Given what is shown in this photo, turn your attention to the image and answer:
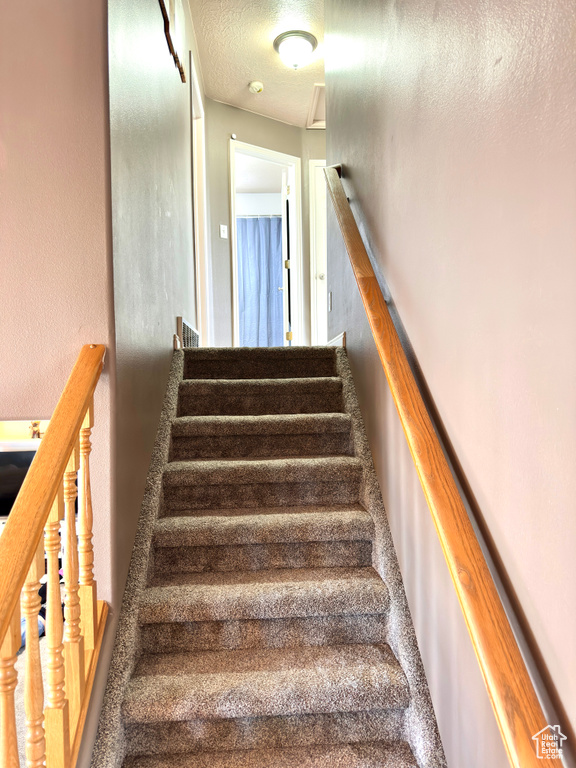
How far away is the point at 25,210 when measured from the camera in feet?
4.44

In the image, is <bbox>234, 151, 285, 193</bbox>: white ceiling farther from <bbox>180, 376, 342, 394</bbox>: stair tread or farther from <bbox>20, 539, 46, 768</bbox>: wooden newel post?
<bbox>20, 539, 46, 768</bbox>: wooden newel post

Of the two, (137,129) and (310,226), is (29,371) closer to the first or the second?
(137,129)

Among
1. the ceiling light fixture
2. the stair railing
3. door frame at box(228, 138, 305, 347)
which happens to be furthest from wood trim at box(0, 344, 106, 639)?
door frame at box(228, 138, 305, 347)

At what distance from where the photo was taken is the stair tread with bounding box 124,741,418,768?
1.24 meters

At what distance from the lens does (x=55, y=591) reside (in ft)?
3.53

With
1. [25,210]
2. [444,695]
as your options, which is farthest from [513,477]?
[25,210]

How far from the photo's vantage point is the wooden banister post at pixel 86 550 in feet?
4.03

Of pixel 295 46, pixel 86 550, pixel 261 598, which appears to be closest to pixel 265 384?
pixel 261 598

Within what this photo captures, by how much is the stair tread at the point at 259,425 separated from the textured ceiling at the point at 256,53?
8.80 ft

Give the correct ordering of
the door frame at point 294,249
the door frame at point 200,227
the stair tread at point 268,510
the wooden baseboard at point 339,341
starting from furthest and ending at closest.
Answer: the door frame at point 294,249
the door frame at point 200,227
the wooden baseboard at point 339,341
the stair tread at point 268,510

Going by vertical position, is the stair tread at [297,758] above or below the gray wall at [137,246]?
below

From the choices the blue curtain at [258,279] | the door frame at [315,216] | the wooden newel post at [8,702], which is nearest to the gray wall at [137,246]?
the wooden newel post at [8,702]

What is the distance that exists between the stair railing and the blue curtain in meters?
5.25

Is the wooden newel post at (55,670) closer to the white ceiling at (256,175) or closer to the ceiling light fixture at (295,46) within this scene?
the ceiling light fixture at (295,46)
